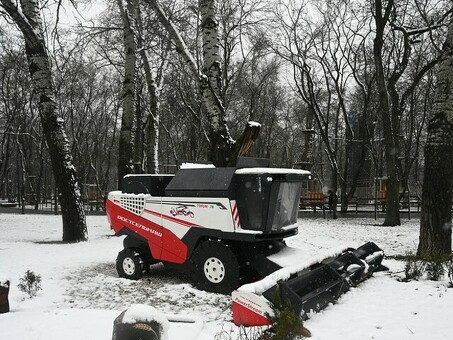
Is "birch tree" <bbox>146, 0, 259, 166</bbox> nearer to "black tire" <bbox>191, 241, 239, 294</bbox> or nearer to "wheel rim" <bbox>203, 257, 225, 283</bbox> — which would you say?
"black tire" <bbox>191, 241, 239, 294</bbox>

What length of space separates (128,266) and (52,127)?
5875 mm

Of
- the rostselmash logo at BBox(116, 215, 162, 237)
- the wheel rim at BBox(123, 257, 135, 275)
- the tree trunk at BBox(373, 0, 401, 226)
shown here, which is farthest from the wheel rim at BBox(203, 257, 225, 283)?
the tree trunk at BBox(373, 0, 401, 226)

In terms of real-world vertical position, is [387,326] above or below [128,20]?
below

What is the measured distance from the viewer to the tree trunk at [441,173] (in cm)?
794

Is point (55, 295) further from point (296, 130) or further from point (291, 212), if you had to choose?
point (296, 130)

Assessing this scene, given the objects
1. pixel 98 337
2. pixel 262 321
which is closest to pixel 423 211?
pixel 262 321

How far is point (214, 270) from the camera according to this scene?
652 centimetres

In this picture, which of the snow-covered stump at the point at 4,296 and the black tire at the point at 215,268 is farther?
the black tire at the point at 215,268

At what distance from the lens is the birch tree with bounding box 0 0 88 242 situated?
11688 millimetres

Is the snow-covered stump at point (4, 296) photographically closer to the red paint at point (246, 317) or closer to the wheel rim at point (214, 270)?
the wheel rim at point (214, 270)

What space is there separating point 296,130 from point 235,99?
16045 mm

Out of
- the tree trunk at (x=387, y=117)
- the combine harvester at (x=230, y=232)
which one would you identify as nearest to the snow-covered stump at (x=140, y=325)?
the combine harvester at (x=230, y=232)

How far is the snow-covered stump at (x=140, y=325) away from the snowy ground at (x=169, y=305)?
565 mm

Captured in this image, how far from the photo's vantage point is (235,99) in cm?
3241
